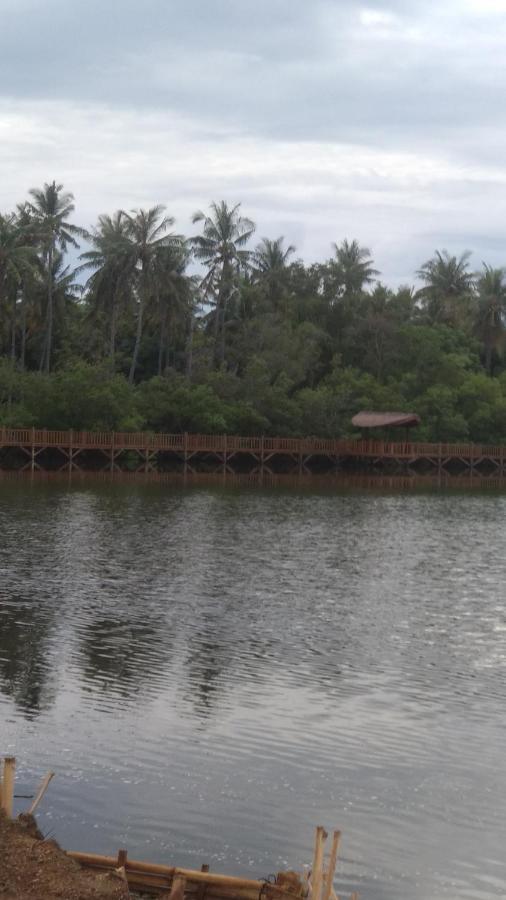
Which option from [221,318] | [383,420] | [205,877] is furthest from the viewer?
[221,318]

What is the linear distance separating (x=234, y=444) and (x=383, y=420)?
1096cm

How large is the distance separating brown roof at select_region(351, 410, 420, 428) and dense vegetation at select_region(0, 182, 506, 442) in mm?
1852

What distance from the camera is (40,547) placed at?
3192 cm

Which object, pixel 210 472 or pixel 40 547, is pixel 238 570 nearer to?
pixel 40 547

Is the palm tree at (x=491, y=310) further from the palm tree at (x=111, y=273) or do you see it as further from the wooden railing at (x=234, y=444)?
the palm tree at (x=111, y=273)

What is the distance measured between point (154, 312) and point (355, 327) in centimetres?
1904

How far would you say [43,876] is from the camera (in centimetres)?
770

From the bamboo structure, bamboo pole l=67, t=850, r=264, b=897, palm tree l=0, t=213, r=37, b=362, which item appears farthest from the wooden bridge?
bamboo pole l=67, t=850, r=264, b=897

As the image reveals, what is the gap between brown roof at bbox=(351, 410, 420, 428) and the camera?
78.6m

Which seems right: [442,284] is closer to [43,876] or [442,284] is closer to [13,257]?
[13,257]

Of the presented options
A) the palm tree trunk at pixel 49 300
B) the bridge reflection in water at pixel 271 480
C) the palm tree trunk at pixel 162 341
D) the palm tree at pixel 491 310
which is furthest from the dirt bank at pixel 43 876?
the palm tree at pixel 491 310

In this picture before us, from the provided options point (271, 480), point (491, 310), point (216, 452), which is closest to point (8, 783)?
point (271, 480)

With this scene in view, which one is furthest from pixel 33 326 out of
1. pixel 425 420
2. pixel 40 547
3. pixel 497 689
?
pixel 497 689

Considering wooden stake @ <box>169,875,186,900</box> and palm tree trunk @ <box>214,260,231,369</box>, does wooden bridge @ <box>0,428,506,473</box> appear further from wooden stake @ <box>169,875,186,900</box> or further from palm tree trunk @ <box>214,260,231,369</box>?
wooden stake @ <box>169,875,186,900</box>
